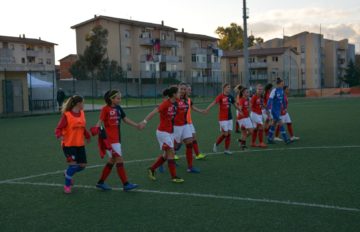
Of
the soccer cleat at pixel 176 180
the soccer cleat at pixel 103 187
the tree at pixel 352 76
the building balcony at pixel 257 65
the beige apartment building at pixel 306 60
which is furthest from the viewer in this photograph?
the tree at pixel 352 76

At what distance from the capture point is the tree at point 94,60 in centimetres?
5172

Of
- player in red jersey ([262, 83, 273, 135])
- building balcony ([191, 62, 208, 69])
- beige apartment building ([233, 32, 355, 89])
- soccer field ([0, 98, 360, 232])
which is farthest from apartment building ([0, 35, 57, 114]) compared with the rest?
beige apartment building ([233, 32, 355, 89])

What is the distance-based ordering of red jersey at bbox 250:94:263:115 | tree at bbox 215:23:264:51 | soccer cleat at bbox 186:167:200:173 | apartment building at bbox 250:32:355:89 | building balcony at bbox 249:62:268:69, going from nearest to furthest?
soccer cleat at bbox 186:167:200:173 < red jersey at bbox 250:94:263:115 < building balcony at bbox 249:62:268:69 < apartment building at bbox 250:32:355:89 < tree at bbox 215:23:264:51

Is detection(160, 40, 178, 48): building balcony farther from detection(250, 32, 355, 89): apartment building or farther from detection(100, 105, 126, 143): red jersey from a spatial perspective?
detection(100, 105, 126, 143): red jersey

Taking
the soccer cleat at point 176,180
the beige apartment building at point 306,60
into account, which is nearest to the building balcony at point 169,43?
the beige apartment building at point 306,60

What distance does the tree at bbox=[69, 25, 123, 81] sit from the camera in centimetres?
5172

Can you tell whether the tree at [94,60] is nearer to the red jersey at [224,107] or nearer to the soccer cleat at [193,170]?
the red jersey at [224,107]

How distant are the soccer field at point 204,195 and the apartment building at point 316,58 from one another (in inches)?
2818

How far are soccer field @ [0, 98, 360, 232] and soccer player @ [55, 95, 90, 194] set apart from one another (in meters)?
0.43

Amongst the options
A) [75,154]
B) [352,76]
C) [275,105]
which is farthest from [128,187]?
[352,76]

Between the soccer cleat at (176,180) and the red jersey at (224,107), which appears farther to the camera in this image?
the red jersey at (224,107)

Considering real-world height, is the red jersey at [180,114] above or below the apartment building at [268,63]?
below

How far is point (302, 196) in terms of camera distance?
632 cm

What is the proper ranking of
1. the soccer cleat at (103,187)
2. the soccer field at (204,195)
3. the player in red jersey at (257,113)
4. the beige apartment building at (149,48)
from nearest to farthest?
the soccer field at (204,195) → the soccer cleat at (103,187) → the player in red jersey at (257,113) → the beige apartment building at (149,48)
